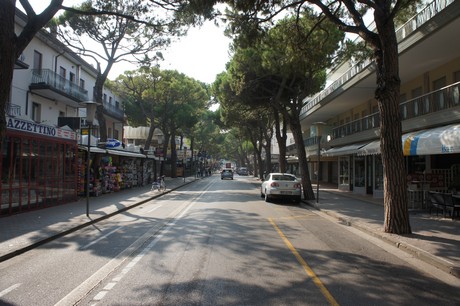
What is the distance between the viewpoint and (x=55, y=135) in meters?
16.4

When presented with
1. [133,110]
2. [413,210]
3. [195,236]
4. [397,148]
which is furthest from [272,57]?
[133,110]

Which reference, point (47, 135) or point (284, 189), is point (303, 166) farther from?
point (47, 135)

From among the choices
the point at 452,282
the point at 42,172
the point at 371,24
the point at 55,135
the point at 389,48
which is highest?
the point at 371,24

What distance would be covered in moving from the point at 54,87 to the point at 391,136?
2129cm

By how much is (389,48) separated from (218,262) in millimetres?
6898

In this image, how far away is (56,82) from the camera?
2561 cm

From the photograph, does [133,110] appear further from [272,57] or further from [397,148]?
[397,148]

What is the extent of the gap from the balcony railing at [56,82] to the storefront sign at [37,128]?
7850 mm

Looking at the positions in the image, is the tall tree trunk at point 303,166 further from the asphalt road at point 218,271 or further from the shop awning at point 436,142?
the asphalt road at point 218,271

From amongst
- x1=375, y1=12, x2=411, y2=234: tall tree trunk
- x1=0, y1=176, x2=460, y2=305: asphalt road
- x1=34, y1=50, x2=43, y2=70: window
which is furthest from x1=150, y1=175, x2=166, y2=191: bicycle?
x1=375, y1=12, x2=411, y2=234: tall tree trunk

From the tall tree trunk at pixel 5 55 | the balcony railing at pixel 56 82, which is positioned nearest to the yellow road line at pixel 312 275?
the tall tree trunk at pixel 5 55

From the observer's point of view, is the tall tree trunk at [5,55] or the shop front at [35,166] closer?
the tall tree trunk at [5,55]

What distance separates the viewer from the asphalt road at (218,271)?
17.6ft

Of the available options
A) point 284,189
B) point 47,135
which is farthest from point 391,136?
point 47,135
